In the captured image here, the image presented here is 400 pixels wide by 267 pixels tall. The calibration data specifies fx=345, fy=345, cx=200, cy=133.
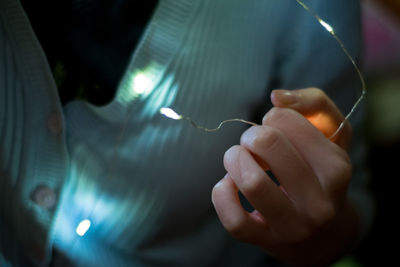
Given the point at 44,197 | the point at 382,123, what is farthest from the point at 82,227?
the point at 382,123

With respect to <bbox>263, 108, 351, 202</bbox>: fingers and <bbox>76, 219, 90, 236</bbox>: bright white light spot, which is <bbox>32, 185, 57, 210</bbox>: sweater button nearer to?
<bbox>76, 219, 90, 236</bbox>: bright white light spot

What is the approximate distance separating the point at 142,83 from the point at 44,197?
0.18m

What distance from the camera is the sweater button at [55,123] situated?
1.37ft

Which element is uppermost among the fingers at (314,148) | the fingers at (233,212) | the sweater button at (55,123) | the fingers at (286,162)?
the fingers at (314,148)

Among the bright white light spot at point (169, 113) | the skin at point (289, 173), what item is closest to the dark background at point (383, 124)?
the skin at point (289, 173)

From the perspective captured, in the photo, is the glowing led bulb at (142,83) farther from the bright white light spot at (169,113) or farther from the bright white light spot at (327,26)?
the bright white light spot at (327,26)

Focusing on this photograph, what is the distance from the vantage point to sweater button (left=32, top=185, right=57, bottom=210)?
1.33 feet

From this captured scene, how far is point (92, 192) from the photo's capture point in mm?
424

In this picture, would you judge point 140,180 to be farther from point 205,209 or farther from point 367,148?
point 367,148

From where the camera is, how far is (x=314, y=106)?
0.32m

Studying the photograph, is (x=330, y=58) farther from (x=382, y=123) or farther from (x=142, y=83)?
(x=142, y=83)

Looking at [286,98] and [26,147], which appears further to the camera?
[26,147]

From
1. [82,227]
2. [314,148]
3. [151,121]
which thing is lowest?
[82,227]

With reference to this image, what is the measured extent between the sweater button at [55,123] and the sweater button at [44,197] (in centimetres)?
7
